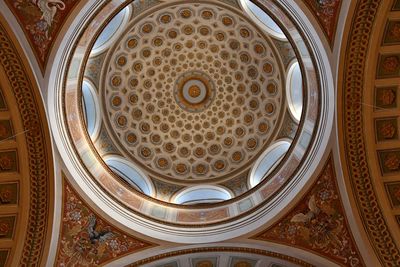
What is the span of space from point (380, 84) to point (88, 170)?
303 inches

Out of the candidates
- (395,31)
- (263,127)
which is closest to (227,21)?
(263,127)

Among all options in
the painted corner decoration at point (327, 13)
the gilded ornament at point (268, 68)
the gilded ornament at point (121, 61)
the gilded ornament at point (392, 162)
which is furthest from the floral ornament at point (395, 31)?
the gilded ornament at point (121, 61)

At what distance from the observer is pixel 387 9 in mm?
9375

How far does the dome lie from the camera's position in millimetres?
12789

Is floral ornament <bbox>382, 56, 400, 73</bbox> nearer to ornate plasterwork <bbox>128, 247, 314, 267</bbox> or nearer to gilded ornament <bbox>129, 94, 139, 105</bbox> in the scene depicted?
ornate plasterwork <bbox>128, 247, 314, 267</bbox>

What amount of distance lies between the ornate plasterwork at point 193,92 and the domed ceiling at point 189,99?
38mm

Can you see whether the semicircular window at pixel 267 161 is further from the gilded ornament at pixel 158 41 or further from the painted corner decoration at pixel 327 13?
the gilded ornament at pixel 158 41

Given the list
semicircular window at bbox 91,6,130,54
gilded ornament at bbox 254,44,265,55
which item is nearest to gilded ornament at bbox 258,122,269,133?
gilded ornament at bbox 254,44,265,55

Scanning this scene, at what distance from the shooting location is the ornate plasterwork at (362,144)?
1009 cm

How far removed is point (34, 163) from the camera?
36.2 feet

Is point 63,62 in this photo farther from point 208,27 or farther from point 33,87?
point 208,27

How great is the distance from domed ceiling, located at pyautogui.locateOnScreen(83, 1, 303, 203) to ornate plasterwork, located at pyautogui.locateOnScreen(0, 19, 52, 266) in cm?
387

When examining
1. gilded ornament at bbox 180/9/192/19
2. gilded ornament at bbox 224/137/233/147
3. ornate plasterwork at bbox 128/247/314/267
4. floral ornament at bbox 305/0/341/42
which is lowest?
ornate plasterwork at bbox 128/247/314/267

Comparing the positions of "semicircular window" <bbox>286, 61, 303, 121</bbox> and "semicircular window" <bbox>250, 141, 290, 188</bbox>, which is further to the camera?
"semicircular window" <bbox>250, 141, 290, 188</bbox>
